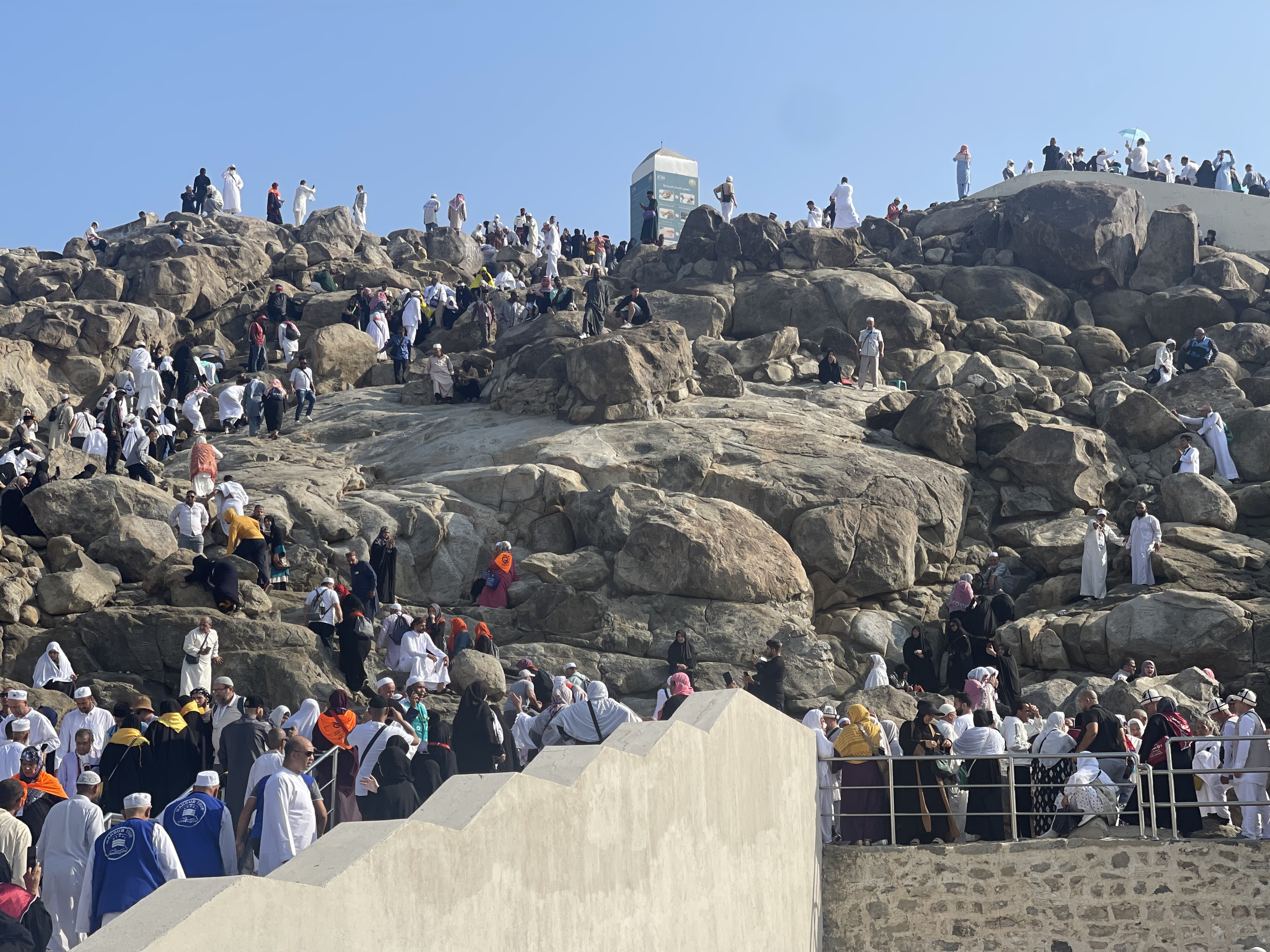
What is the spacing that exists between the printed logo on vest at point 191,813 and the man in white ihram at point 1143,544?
17.2 metres

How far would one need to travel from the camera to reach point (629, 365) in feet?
82.5

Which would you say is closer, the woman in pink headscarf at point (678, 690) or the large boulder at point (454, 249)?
the woman in pink headscarf at point (678, 690)

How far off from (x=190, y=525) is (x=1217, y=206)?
3331 centimetres

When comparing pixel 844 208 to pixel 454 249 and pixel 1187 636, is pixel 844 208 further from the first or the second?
pixel 1187 636

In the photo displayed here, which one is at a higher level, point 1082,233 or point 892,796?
point 1082,233

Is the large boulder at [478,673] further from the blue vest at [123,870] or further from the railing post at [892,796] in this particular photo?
the blue vest at [123,870]

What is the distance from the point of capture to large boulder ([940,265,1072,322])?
35.2 metres

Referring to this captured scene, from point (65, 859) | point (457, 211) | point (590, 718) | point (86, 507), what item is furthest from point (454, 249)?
point (65, 859)

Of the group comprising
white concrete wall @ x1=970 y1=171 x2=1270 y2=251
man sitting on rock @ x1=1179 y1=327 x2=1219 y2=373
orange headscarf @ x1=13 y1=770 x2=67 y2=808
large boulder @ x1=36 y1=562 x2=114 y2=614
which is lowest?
orange headscarf @ x1=13 y1=770 x2=67 y2=808

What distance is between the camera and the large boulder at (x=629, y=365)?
25.1 metres

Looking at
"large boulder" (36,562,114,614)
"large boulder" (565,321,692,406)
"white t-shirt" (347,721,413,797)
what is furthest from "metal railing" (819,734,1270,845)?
"large boulder" (565,321,692,406)

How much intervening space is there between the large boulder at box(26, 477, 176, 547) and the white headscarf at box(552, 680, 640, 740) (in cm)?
1037

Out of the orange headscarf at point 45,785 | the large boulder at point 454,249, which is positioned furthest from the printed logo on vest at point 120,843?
the large boulder at point 454,249

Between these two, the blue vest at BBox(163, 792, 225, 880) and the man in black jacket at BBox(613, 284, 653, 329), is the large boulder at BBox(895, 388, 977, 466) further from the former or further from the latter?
the blue vest at BBox(163, 792, 225, 880)
